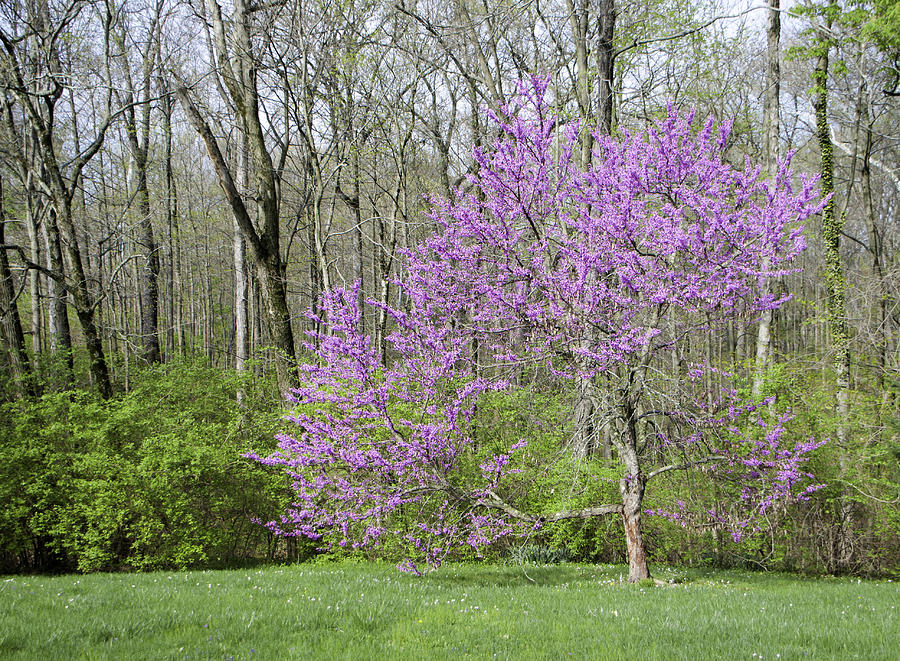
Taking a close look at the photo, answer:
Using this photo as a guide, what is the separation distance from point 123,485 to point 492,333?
6929 mm

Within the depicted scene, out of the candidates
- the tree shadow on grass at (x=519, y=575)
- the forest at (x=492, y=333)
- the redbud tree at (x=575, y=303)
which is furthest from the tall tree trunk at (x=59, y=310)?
the tree shadow on grass at (x=519, y=575)

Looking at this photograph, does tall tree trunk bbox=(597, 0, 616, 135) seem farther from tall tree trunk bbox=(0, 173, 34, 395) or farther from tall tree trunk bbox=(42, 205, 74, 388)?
tall tree trunk bbox=(0, 173, 34, 395)

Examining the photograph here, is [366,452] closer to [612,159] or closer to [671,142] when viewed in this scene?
[612,159]

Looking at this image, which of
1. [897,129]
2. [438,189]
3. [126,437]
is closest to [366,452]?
[126,437]

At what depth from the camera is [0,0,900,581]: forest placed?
22.4 ft

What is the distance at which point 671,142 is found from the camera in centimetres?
671

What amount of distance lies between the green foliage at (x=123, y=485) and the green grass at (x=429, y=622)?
3470 mm

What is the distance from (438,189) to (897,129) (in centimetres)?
1349

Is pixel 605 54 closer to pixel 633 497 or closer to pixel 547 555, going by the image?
pixel 633 497

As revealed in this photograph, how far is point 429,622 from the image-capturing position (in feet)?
15.1

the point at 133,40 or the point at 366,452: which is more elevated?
the point at 133,40

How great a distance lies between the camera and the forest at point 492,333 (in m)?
6.84

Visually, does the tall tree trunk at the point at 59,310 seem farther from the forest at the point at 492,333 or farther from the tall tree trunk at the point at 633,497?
the tall tree trunk at the point at 633,497

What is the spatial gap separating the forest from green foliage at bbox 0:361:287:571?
6 cm
